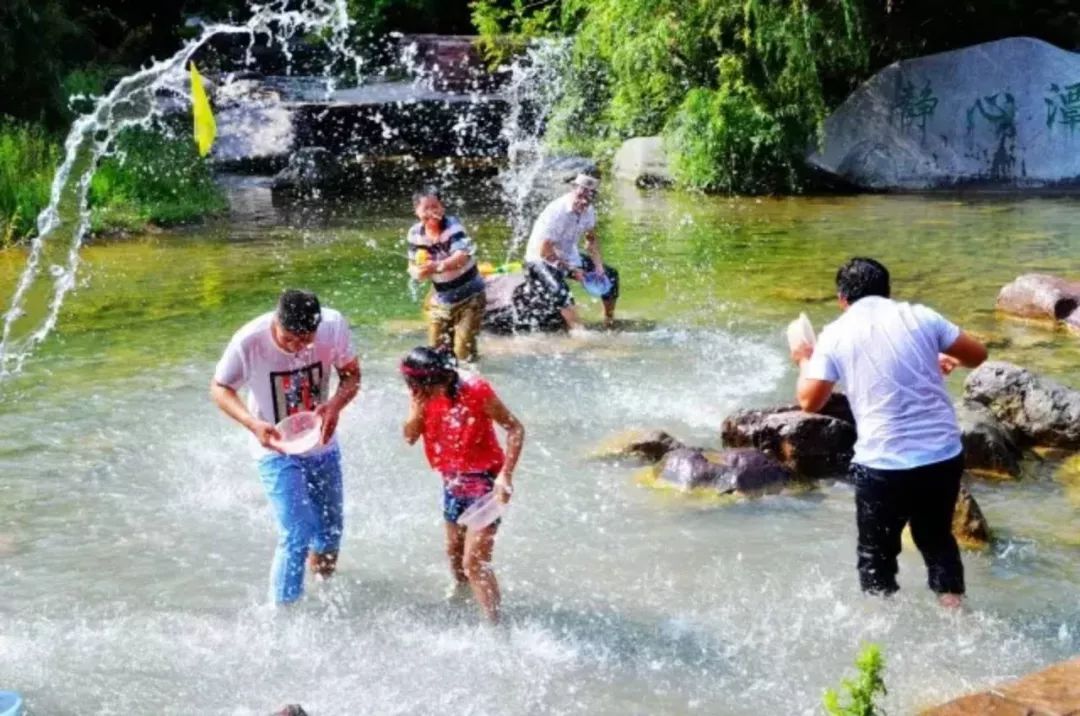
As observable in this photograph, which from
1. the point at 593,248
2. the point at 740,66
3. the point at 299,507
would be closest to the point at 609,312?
the point at 593,248

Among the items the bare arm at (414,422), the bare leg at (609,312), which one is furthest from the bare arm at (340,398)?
the bare leg at (609,312)

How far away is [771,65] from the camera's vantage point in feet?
67.3

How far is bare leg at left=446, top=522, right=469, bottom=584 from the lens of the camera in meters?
6.14

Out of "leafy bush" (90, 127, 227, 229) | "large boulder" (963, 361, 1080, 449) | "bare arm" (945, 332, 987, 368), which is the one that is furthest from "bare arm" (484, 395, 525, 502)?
"leafy bush" (90, 127, 227, 229)

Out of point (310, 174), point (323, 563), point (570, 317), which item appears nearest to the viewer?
point (323, 563)

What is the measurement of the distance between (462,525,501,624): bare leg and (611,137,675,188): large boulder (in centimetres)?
1605

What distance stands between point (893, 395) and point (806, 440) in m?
2.63

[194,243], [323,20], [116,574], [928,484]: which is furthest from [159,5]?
[928,484]

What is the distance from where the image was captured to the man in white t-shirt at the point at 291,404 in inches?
230

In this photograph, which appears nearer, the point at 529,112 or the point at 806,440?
the point at 806,440

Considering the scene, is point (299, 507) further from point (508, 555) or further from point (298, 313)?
point (508, 555)

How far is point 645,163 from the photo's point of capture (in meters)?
22.0

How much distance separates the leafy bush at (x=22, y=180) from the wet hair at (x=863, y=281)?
12.9 m

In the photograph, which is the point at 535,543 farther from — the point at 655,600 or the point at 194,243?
the point at 194,243
